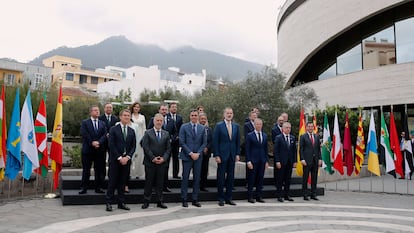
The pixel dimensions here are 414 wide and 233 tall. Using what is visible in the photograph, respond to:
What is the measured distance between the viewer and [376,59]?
1852 centimetres

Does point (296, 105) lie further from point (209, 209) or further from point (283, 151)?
point (209, 209)

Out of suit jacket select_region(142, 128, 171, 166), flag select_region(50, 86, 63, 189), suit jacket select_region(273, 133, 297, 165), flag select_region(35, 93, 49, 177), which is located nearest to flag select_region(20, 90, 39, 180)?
flag select_region(35, 93, 49, 177)

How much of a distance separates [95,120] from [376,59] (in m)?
17.1

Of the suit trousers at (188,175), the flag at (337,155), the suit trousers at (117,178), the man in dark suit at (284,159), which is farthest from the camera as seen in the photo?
the flag at (337,155)

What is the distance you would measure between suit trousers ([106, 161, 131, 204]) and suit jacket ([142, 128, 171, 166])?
397 mm

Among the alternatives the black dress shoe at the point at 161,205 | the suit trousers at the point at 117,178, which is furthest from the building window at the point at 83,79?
the black dress shoe at the point at 161,205

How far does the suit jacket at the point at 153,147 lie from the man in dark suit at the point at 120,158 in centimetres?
28

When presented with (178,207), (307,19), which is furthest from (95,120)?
(307,19)

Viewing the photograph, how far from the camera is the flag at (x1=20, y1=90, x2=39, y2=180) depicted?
6.85 metres

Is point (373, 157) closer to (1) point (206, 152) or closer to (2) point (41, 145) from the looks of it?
(1) point (206, 152)

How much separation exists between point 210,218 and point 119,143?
2.17m

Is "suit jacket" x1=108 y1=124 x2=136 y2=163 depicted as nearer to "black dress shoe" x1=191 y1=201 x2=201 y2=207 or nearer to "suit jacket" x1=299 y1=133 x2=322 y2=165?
"black dress shoe" x1=191 y1=201 x2=201 y2=207

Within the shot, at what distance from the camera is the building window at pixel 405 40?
17150 mm

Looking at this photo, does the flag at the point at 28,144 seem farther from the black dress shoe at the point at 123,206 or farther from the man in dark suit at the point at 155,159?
the man in dark suit at the point at 155,159
